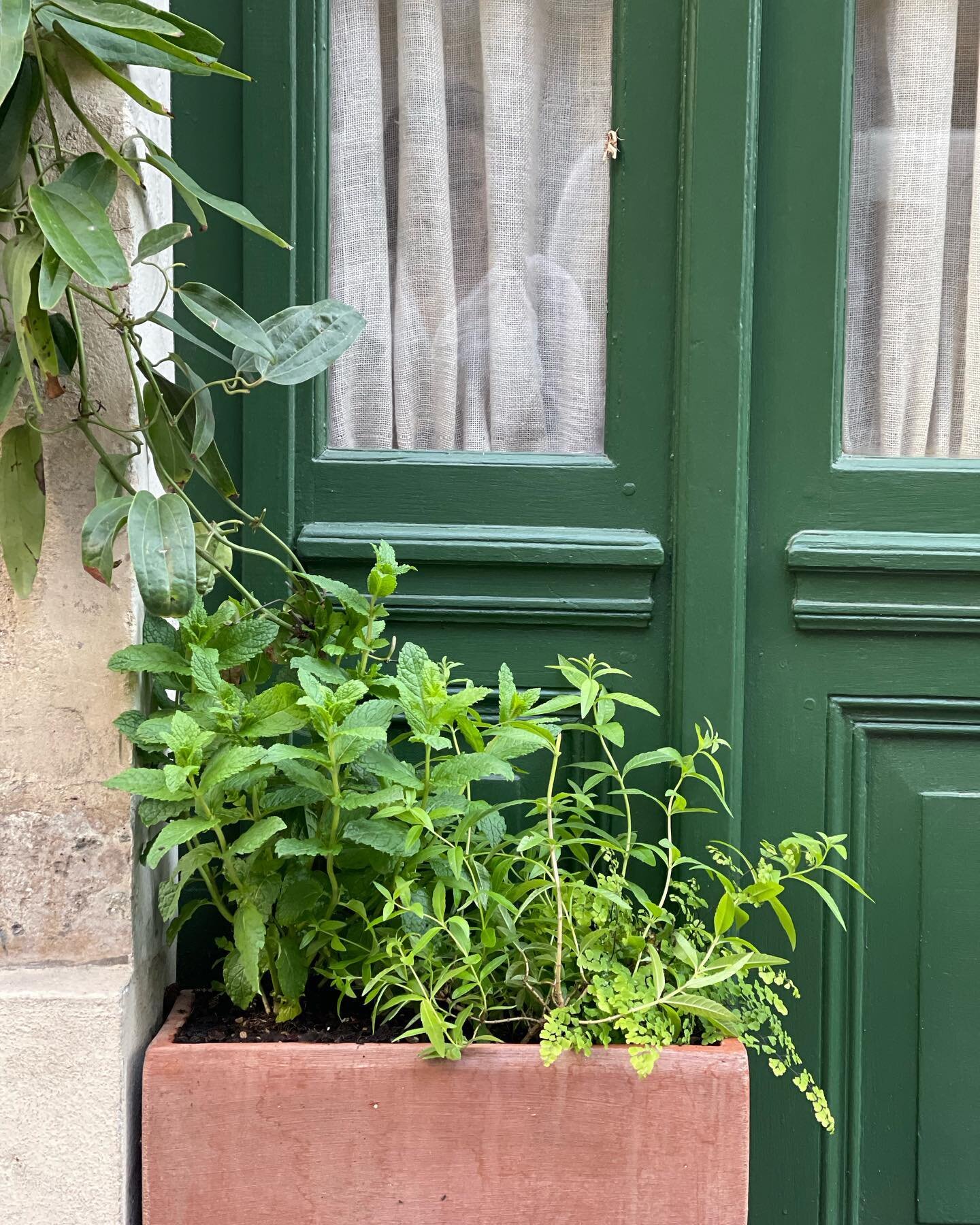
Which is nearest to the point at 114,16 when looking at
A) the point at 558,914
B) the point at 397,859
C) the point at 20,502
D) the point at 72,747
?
the point at 20,502

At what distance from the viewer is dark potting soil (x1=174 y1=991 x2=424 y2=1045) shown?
4.03 ft

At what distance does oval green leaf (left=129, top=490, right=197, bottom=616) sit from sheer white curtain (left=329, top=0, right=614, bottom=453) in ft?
1.81

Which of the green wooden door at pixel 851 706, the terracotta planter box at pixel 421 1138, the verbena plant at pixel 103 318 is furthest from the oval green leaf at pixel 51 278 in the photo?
the green wooden door at pixel 851 706

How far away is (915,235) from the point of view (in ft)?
5.25

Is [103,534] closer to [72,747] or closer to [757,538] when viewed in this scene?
[72,747]

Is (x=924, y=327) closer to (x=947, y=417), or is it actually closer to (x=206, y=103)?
(x=947, y=417)

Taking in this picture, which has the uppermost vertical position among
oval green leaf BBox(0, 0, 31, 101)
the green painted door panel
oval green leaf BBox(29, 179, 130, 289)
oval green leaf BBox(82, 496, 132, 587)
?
oval green leaf BBox(0, 0, 31, 101)

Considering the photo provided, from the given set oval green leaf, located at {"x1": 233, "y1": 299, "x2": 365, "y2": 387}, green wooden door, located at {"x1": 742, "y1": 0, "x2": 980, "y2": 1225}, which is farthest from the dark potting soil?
oval green leaf, located at {"x1": 233, "y1": 299, "x2": 365, "y2": 387}

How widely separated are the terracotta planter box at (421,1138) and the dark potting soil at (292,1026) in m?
0.05

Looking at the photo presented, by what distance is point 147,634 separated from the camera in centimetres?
126

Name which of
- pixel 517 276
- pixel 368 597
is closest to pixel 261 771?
pixel 368 597

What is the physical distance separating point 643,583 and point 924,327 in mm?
573

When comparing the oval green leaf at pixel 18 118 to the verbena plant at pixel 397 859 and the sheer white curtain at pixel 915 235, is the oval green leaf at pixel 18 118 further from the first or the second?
the sheer white curtain at pixel 915 235

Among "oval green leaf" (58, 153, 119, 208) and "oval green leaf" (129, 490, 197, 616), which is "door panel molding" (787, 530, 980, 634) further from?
"oval green leaf" (58, 153, 119, 208)
